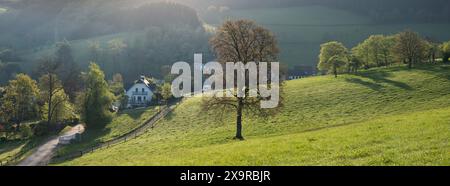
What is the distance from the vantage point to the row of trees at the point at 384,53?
8419cm

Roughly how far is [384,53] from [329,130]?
70.1m

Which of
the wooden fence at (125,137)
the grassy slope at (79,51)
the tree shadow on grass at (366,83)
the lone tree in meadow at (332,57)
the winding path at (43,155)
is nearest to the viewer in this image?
the winding path at (43,155)

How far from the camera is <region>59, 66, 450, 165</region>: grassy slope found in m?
21.0

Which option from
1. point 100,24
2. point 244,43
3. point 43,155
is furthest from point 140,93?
point 100,24

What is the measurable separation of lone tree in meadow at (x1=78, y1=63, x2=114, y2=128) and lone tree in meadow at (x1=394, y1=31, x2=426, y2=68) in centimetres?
5794

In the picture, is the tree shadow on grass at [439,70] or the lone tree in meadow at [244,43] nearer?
the lone tree in meadow at [244,43]

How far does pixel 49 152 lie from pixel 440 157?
4847 centimetres

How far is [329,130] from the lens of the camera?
116 feet

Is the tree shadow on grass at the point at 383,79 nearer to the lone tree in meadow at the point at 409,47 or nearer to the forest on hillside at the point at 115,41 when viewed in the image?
the lone tree in meadow at the point at 409,47

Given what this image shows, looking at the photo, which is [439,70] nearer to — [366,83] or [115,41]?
[366,83]

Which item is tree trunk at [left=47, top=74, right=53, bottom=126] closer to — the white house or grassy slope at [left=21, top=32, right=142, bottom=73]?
the white house

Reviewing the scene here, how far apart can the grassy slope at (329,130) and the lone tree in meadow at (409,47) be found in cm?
835

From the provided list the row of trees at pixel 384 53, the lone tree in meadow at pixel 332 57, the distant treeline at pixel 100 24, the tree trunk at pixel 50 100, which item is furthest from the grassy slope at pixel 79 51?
the row of trees at pixel 384 53
